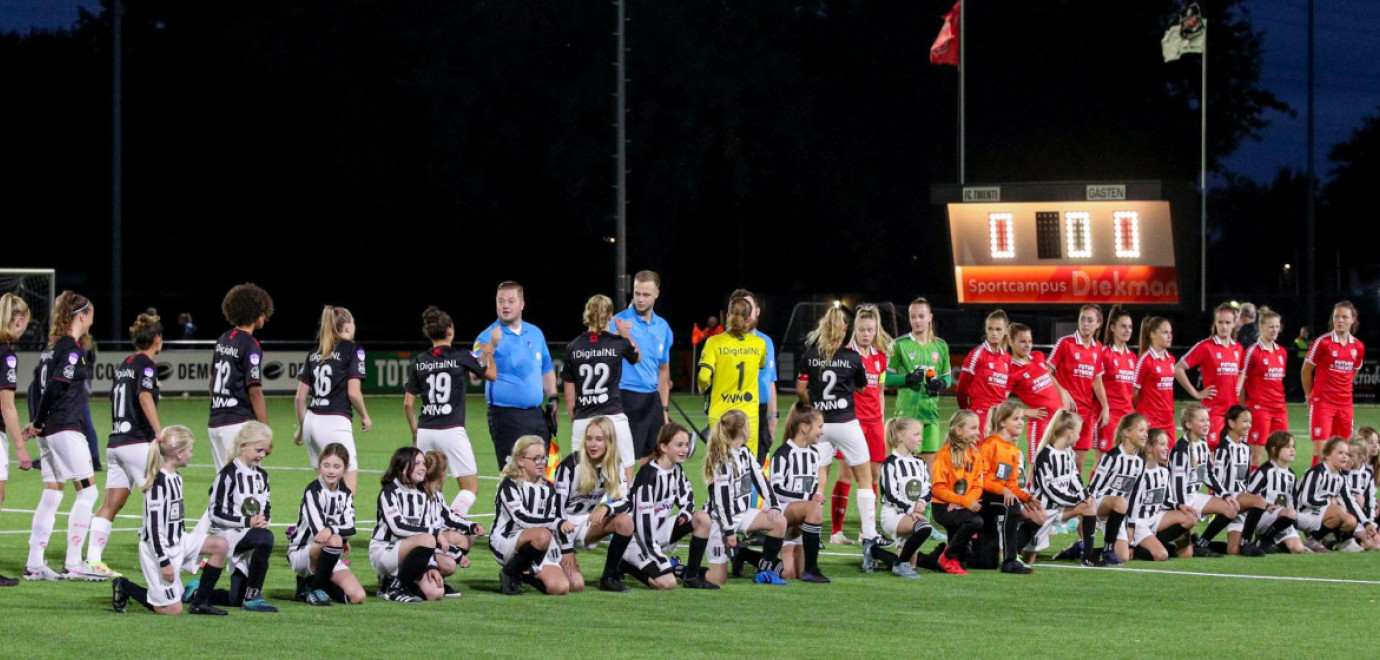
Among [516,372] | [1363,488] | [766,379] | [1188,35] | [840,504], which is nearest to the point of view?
[516,372]

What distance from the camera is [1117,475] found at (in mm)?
13164

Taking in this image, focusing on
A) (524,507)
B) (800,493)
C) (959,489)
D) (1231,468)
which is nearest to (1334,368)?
(1231,468)

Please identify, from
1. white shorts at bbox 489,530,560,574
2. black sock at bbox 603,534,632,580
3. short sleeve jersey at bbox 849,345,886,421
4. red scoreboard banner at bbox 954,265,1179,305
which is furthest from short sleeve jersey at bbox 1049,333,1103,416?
red scoreboard banner at bbox 954,265,1179,305

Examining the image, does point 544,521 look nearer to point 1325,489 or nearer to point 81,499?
point 81,499

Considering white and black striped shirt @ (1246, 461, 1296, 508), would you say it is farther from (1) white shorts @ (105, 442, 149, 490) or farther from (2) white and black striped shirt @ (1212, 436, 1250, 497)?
(1) white shorts @ (105, 442, 149, 490)

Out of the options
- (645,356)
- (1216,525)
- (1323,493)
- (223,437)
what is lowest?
(1216,525)

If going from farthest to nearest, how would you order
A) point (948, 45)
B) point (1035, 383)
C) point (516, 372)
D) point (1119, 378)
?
point (948, 45) → point (1119, 378) → point (1035, 383) → point (516, 372)

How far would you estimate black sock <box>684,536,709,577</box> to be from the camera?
11.4 meters

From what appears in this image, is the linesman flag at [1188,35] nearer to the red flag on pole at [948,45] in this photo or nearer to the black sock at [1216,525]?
the red flag on pole at [948,45]

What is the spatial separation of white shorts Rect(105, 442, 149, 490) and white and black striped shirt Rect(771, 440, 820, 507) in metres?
4.01

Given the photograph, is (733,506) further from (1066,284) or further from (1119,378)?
(1066,284)

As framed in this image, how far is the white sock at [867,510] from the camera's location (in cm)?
1290

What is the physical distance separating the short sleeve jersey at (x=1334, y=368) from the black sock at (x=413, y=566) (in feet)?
33.8

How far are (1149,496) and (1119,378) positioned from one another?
3.40 meters
